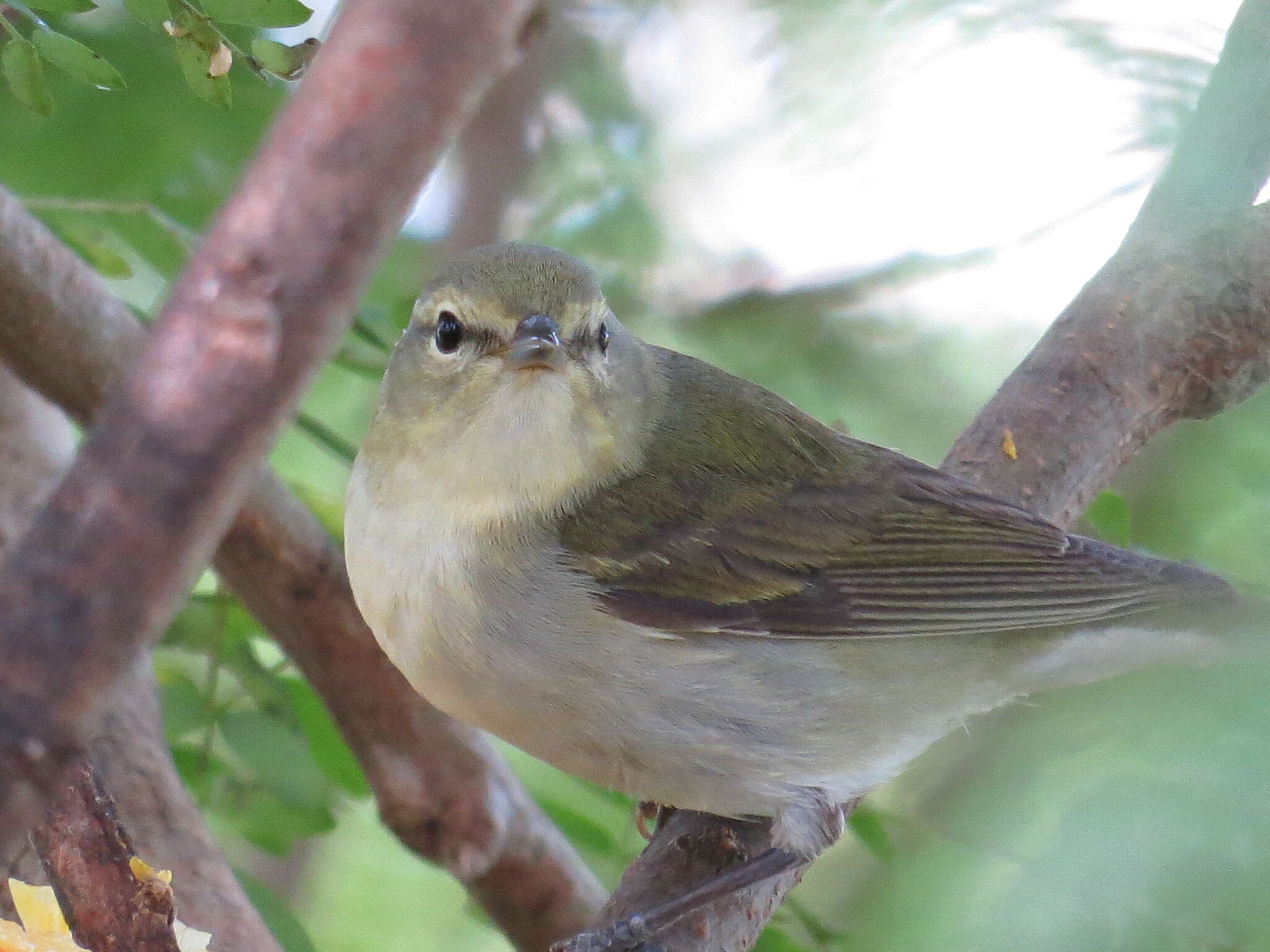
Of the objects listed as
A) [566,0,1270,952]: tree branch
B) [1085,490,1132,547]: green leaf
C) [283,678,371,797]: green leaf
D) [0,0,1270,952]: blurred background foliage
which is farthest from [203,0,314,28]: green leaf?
[1085,490,1132,547]: green leaf

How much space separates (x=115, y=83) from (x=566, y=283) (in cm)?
110

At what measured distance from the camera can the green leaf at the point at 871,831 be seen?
3332mm

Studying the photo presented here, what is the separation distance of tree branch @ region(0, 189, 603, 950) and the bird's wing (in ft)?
2.84

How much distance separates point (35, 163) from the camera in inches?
158

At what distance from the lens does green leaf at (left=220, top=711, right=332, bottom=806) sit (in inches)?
128

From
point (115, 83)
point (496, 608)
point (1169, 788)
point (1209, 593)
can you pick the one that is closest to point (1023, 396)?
point (1209, 593)

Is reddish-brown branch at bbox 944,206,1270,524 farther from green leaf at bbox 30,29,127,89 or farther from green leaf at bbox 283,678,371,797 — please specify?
green leaf at bbox 30,29,127,89

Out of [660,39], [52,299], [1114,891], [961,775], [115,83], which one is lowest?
[52,299]

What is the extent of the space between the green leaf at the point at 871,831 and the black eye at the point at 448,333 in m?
1.51

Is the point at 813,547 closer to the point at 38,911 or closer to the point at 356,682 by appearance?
the point at 356,682

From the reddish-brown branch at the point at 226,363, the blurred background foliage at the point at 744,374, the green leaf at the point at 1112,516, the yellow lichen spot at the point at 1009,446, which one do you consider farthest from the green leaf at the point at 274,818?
the reddish-brown branch at the point at 226,363

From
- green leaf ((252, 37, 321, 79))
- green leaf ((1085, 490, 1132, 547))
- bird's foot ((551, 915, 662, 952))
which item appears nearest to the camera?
green leaf ((252, 37, 321, 79))

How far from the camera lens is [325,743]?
3795 millimetres

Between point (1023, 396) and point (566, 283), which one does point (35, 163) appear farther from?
point (1023, 396)
